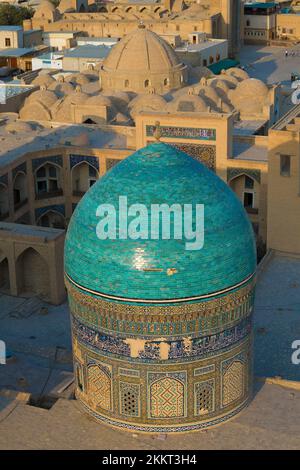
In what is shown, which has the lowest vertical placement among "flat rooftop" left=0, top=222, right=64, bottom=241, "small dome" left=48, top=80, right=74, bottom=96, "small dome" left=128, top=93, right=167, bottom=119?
"flat rooftop" left=0, top=222, right=64, bottom=241

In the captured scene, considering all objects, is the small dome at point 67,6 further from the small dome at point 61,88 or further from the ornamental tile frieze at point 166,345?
the ornamental tile frieze at point 166,345

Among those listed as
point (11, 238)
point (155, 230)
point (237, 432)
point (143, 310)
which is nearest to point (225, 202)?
point (155, 230)

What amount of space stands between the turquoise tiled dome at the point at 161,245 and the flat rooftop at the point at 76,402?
104 inches

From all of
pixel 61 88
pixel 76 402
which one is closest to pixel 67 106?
pixel 61 88

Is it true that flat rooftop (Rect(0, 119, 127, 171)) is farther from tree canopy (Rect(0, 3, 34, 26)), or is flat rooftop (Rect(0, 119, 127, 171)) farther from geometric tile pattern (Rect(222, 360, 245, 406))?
tree canopy (Rect(0, 3, 34, 26))

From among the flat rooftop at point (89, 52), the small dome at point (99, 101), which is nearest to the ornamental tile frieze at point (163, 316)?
the small dome at point (99, 101)

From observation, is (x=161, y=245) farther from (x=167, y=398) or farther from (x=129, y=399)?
(x=129, y=399)

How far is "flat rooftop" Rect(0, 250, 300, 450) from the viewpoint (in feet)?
47.1

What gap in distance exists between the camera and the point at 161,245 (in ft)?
44.1

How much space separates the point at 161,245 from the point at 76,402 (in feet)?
13.0

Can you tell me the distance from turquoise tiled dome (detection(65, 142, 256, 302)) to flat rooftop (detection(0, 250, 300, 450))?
8.66 ft

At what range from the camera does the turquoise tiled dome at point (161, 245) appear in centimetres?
1348

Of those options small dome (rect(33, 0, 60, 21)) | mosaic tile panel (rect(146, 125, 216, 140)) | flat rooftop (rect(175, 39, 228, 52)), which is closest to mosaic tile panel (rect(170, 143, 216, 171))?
mosaic tile panel (rect(146, 125, 216, 140))
